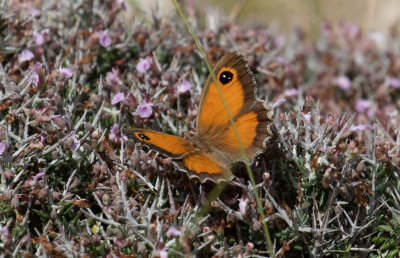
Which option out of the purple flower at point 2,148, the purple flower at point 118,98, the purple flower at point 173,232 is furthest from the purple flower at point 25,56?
the purple flower at point 173,232

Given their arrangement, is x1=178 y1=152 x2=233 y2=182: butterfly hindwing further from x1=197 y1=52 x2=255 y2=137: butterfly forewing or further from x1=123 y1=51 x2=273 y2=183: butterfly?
x1=197 y1=52 x2=255 y2=137: butterfly forewing

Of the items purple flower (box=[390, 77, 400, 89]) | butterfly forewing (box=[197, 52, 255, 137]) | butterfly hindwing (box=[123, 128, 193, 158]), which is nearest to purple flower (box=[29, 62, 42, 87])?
butterfly hindwing (box=[123, 128, 193, 158])

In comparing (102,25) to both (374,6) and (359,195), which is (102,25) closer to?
(359,195)

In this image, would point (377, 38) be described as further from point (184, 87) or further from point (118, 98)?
point (118, 98)

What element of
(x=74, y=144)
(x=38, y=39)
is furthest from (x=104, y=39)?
(x=74, y=144)

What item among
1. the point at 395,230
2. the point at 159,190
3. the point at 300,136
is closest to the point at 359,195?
the point at 395,230

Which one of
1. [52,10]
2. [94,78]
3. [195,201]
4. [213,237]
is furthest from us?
[52,10]

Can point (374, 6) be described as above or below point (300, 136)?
above

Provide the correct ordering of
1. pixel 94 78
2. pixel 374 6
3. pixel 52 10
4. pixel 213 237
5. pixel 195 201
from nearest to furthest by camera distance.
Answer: pixel 213 237
pixel 195 201
pixel 94 78
pixel 52 10
pixel 374 6
